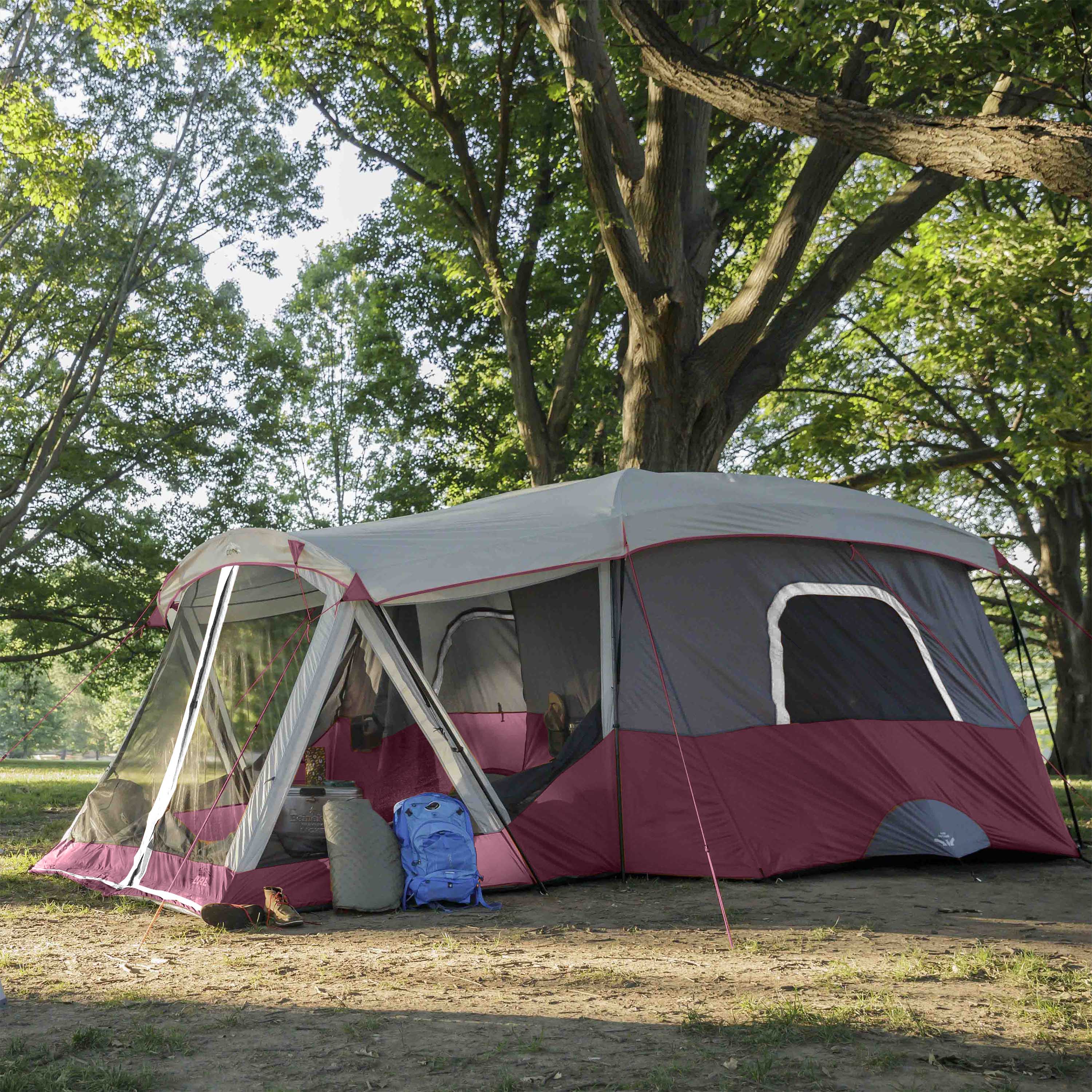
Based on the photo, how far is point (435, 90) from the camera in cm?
1013

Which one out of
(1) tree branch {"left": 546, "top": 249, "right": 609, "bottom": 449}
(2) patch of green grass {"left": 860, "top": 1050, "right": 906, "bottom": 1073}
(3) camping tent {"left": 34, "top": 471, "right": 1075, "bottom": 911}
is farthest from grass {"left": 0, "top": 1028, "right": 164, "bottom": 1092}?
(1) tree branch {"left": 546, "top": 249, "right": 609, "bottom": 449}

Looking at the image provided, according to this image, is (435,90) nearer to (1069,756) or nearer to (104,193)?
(104,193)

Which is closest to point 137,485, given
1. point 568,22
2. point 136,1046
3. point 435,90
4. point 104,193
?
point 104,193

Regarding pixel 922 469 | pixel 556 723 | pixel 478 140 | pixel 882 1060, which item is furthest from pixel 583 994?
pixel 478 140

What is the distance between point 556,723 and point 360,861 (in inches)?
73.3

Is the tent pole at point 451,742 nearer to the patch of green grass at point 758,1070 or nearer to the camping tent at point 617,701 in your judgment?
the camping tent at point 617,701

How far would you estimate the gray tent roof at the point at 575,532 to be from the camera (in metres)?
5.76

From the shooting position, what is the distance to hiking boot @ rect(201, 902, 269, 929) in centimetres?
483

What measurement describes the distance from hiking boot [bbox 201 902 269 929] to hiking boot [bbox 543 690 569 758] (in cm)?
211

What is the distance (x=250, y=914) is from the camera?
489 centimetres

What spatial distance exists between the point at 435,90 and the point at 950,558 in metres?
6.48

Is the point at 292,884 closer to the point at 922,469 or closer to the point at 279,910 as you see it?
the point at 279,910

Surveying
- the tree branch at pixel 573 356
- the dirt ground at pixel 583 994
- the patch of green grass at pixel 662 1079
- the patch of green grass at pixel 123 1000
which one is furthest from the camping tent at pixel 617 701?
the tree branch at pixel 573 356

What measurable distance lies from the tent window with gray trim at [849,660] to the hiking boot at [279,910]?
280cm
